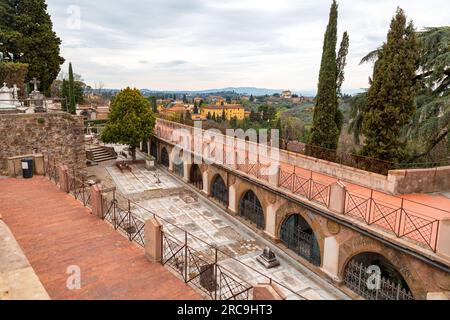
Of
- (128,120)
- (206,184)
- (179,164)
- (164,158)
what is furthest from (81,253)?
(164,158)

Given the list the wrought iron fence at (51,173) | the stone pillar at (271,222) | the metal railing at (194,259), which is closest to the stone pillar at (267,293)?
the metal railing at (194,259)

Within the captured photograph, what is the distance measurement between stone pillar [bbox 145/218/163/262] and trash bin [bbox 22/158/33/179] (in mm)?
10750

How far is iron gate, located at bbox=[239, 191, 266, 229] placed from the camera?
52.5 feet

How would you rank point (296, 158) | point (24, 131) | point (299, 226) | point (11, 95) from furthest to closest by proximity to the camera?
1. point (11, 95)
2. point (24, 131)
3. point (296, 158)
4. point (299, 226)

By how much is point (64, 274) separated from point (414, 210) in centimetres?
1060

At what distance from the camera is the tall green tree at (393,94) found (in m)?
14.2

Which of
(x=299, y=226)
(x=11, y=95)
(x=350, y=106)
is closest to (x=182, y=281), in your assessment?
(x=299, y=226)

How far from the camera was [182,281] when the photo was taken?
8070 mm

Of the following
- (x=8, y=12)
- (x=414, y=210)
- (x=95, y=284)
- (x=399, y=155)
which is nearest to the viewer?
(x=95, y=284)

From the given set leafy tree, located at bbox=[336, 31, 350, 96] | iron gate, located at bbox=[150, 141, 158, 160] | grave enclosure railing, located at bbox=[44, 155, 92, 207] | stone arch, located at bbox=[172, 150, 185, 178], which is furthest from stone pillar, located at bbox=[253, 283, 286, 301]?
iron gate, located at bbox=[150, 141, 158, 160]

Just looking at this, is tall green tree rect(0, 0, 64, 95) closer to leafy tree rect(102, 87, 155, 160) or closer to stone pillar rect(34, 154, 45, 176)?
leafy tree rect(102, 87, 155, 160)

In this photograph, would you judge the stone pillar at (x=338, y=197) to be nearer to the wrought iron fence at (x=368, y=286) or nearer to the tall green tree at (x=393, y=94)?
the wrought iron fence at (x=368, y=286)

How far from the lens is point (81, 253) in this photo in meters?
9.35

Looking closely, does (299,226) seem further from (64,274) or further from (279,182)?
(64,274)
